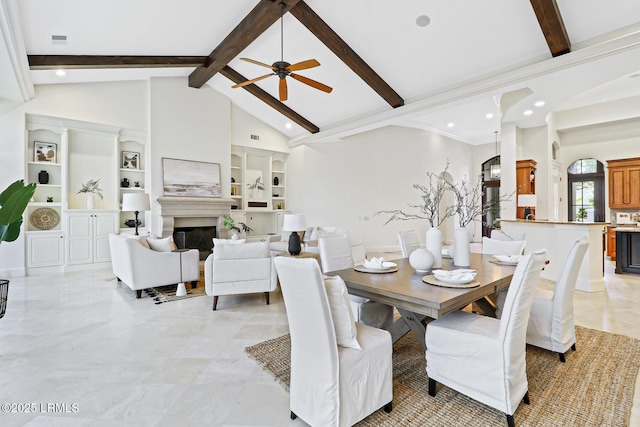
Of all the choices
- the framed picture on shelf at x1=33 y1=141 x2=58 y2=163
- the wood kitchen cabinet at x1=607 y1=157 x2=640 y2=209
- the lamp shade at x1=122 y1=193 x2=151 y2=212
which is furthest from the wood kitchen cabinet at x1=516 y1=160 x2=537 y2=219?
the framed picture on shelf at x1=33 y1=141 x2=58 y2=163

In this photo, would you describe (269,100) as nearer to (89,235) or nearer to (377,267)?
(89,235)

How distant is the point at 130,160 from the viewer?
6.84 m

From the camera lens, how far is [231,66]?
21.6 ft

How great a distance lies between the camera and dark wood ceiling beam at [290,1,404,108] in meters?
4.63

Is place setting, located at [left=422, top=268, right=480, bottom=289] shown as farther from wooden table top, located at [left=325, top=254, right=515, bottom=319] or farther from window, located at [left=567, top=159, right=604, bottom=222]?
window, located at [left=567, top=159, right=604, bottom=222]

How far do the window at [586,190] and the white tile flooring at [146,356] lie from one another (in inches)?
182

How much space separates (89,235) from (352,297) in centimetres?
574

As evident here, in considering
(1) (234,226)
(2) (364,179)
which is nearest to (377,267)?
(1) (234,226)

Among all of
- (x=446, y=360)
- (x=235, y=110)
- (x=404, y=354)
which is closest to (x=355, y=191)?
(x=235, y=110)

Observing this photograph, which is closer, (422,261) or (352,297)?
(422,261)

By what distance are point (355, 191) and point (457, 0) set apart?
5.19 meters

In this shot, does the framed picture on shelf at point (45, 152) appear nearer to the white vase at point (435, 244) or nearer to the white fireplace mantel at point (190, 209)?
the white fireplace mantel at point (190, 209)

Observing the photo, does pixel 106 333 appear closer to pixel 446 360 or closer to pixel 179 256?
pixel 179 256

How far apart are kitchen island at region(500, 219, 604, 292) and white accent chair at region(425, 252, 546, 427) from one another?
307 cm
